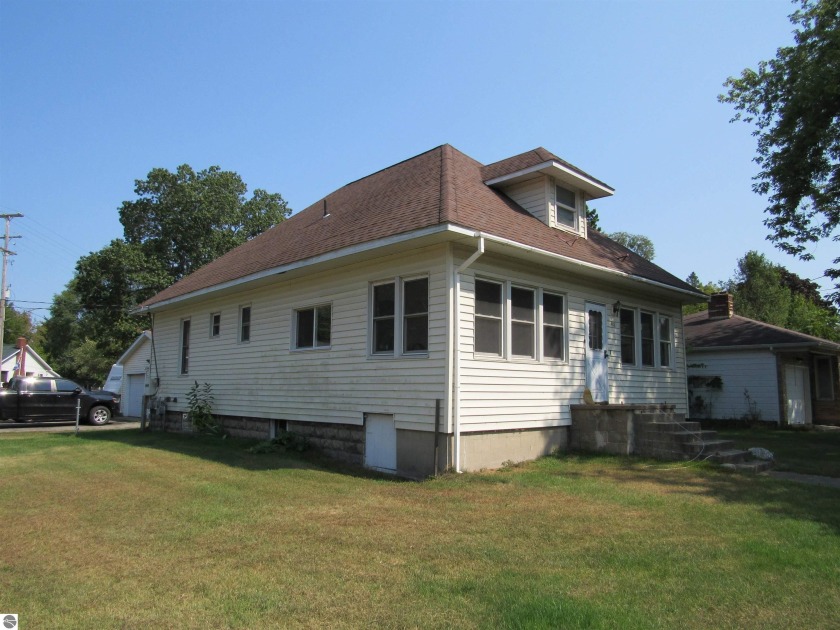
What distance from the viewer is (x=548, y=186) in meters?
12.1

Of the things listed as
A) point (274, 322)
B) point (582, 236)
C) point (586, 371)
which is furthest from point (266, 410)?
point (582, 236)

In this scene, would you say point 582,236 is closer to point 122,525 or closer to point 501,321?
point 501,321

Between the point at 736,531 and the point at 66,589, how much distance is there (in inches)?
223

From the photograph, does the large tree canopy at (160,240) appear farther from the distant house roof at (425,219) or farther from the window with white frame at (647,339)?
the window with white frame at (647,339)

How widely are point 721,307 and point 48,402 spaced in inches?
997

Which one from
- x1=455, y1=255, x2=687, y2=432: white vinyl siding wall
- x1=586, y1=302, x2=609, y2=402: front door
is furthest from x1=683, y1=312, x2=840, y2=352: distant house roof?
x1=586, y1=302, x2=609, y2=402: front door

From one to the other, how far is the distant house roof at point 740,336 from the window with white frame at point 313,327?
15.2 m

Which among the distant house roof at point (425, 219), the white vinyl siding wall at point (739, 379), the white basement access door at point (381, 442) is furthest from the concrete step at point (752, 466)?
the white vinyl siding wall at point (739, 379)

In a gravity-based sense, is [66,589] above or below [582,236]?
below

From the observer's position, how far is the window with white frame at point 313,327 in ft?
37.8

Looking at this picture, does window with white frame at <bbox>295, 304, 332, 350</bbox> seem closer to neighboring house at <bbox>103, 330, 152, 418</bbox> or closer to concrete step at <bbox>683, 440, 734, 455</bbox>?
concrete step at <bbox>683, 440, 734, 455</bbox>

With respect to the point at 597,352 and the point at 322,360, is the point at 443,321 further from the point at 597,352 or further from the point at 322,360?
the point at 597,352

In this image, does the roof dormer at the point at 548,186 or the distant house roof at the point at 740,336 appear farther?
the distant house roof at the point at 740,336

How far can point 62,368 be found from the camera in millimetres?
61562
